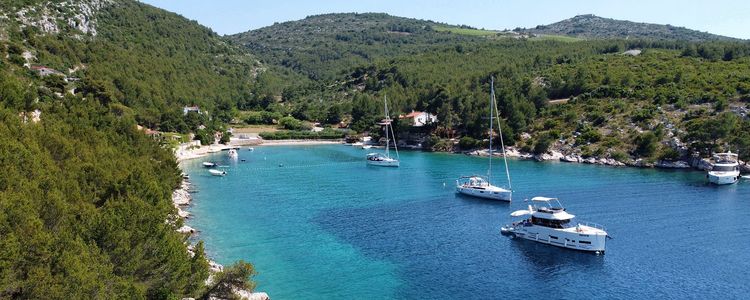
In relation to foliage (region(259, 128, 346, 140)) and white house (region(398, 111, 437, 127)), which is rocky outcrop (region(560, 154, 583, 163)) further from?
foliage (region(259, 128, 346, 140))

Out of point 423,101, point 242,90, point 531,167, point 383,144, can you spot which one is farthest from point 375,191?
Answer: point 242,90

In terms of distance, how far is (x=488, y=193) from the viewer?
61.9 metres

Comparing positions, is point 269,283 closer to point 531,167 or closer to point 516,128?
point 531,167

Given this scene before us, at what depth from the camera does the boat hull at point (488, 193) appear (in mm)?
60469

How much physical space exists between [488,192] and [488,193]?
0.38 ft

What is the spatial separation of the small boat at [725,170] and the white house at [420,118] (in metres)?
56.0

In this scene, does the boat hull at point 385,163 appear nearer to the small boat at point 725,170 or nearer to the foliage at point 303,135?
the small boat at point 725,170

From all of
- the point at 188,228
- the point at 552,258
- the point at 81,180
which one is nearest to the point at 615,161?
the point at 552,258

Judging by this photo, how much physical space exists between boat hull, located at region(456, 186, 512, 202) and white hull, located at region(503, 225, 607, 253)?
1362 centimetres

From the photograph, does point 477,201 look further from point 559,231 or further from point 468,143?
point 468,143

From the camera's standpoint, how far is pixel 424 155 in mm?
103250

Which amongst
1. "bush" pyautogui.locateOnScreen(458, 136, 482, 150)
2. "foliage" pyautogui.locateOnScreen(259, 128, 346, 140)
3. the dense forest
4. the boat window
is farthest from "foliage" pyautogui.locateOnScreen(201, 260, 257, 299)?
"foliage" pyautogui.locateOnScreen(259, 128, 346, 140)

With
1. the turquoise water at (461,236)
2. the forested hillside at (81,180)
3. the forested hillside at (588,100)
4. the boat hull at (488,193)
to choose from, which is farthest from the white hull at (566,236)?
the forested hillside at (588,100)

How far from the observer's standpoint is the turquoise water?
35281 mm
